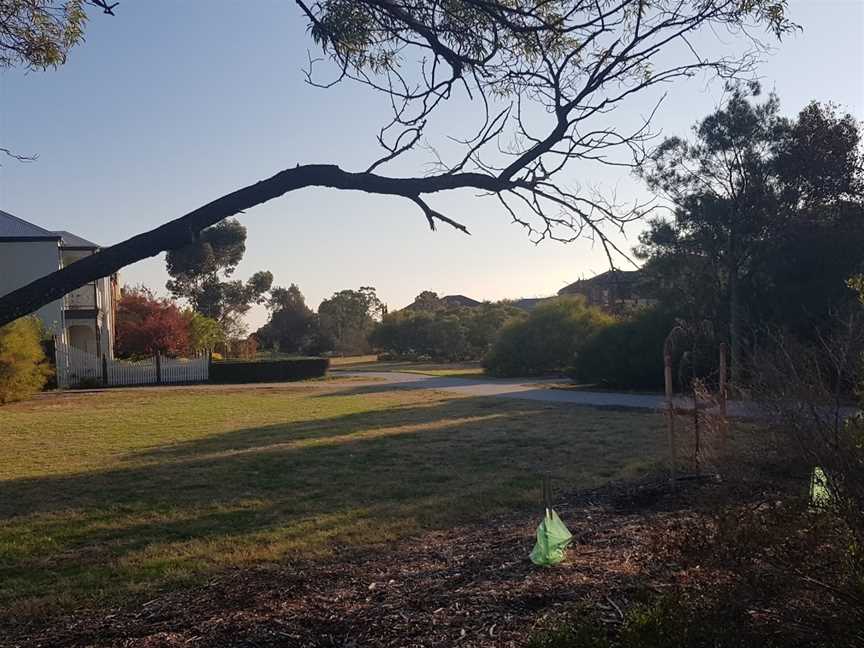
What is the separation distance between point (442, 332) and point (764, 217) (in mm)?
33438

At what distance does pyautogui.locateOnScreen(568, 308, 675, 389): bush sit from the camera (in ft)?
84.0

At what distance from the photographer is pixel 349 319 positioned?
71688 mm

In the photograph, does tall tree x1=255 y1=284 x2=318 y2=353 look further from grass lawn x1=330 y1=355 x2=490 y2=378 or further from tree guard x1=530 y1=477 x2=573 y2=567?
tree guard x1=530 y1=477 x2=573 y2=567

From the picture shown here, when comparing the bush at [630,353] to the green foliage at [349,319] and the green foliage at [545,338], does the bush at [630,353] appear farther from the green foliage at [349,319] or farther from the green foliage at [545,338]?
the green foliage at [349,319]

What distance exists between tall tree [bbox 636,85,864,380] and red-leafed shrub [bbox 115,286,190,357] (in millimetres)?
25297

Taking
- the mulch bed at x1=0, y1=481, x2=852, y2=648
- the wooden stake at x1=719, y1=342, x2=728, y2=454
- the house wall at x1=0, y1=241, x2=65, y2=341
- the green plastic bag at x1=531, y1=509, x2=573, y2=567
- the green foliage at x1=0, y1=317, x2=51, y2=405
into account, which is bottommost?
the mulch bed at x1=0, y1=481, x2=852, y2=648

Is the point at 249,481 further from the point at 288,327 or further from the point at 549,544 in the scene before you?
the point at 288,327

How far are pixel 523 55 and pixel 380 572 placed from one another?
13.1 ft

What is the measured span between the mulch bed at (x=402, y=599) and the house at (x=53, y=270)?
27.1 m

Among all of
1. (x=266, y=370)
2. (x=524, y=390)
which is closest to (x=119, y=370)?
(x=266, y=370)

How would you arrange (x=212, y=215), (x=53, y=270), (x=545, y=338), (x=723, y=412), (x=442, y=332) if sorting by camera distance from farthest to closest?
1. (x=442, y=332)
2. (x=545, y=338)
3. (x=53, y=270)
4. (x=723, y=412)
5. (x=212, y=215)

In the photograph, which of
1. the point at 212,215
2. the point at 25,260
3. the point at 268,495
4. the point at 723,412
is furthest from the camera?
the point at 25,260

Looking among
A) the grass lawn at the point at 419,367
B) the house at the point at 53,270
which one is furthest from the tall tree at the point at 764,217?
the house at the point at 53,270

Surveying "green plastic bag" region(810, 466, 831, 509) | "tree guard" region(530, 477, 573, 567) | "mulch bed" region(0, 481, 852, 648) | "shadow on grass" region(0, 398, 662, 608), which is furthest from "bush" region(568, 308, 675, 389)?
"green plastic bag" region(810, 466, 831, 509)
